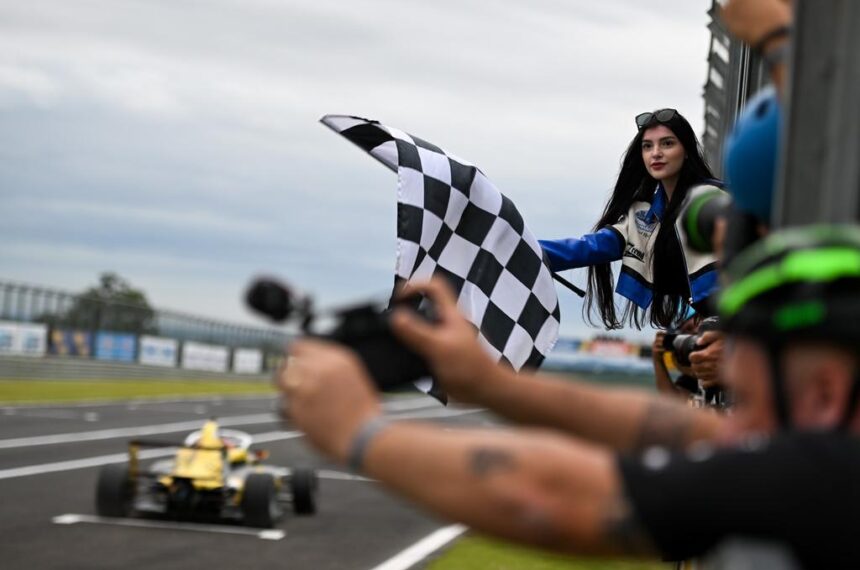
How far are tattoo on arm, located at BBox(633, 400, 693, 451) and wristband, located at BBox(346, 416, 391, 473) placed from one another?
19.8 inches

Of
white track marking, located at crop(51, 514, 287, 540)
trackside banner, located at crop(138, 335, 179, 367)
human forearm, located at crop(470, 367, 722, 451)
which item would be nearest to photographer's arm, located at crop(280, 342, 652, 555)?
human forearm, located at crop(470, 367, 722, 451)

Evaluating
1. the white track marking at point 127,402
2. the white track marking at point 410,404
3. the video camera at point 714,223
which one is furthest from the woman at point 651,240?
the white track marking at point 410,404

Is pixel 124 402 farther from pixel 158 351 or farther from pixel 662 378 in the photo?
pixel 662 378

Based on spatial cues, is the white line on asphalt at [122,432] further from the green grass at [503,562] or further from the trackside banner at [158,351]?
the trackside banner at [158,351]

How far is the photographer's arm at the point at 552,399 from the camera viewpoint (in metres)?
1.75

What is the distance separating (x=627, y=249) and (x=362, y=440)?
2.91 meters

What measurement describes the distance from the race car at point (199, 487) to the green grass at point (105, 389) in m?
15.8

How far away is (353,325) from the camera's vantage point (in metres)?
1.73

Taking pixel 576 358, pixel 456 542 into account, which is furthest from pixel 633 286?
pixel 576 358

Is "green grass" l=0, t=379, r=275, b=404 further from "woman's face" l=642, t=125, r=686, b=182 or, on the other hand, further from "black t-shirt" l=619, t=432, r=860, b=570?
"black t-shirt" l=619, t=432, r=860, b=570

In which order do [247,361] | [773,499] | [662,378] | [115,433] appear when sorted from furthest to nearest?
1. [247,361]
2. [115,433]
3. [662,378]
4. [773,499]

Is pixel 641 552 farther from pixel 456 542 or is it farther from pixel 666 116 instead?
pixel 456 542

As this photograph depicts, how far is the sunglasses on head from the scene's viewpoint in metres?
4.41

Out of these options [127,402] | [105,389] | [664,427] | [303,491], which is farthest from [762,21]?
[105,389]
